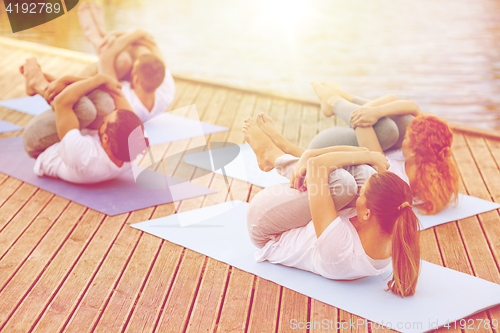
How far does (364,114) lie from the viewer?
2.66 m

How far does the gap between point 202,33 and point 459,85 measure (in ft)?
15.2

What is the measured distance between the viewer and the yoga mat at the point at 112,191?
273 cm

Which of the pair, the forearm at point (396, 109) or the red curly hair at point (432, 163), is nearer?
the red curly hair at point (432, 163)

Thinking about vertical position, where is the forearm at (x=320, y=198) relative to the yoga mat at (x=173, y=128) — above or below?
above

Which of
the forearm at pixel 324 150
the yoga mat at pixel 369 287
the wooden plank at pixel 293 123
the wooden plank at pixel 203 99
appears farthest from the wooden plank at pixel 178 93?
the forearm at pixel 324 150

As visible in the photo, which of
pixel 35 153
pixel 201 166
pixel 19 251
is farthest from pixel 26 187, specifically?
pixel 201 166

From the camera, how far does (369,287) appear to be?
201 cm

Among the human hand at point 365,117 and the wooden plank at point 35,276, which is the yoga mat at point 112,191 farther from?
the human hand at point 365,117

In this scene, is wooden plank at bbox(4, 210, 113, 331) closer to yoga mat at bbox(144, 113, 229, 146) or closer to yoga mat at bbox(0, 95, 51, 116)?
yoga mat at bbox(144, 113, 229, 146)

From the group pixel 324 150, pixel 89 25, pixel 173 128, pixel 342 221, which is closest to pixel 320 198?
pixel 342 221

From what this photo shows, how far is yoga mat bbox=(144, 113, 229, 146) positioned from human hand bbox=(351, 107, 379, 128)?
147cm

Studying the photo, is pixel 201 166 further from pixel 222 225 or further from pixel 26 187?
pixel 26 187

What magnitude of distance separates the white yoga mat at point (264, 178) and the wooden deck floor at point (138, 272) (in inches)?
2.4

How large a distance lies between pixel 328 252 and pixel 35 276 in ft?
4.06
